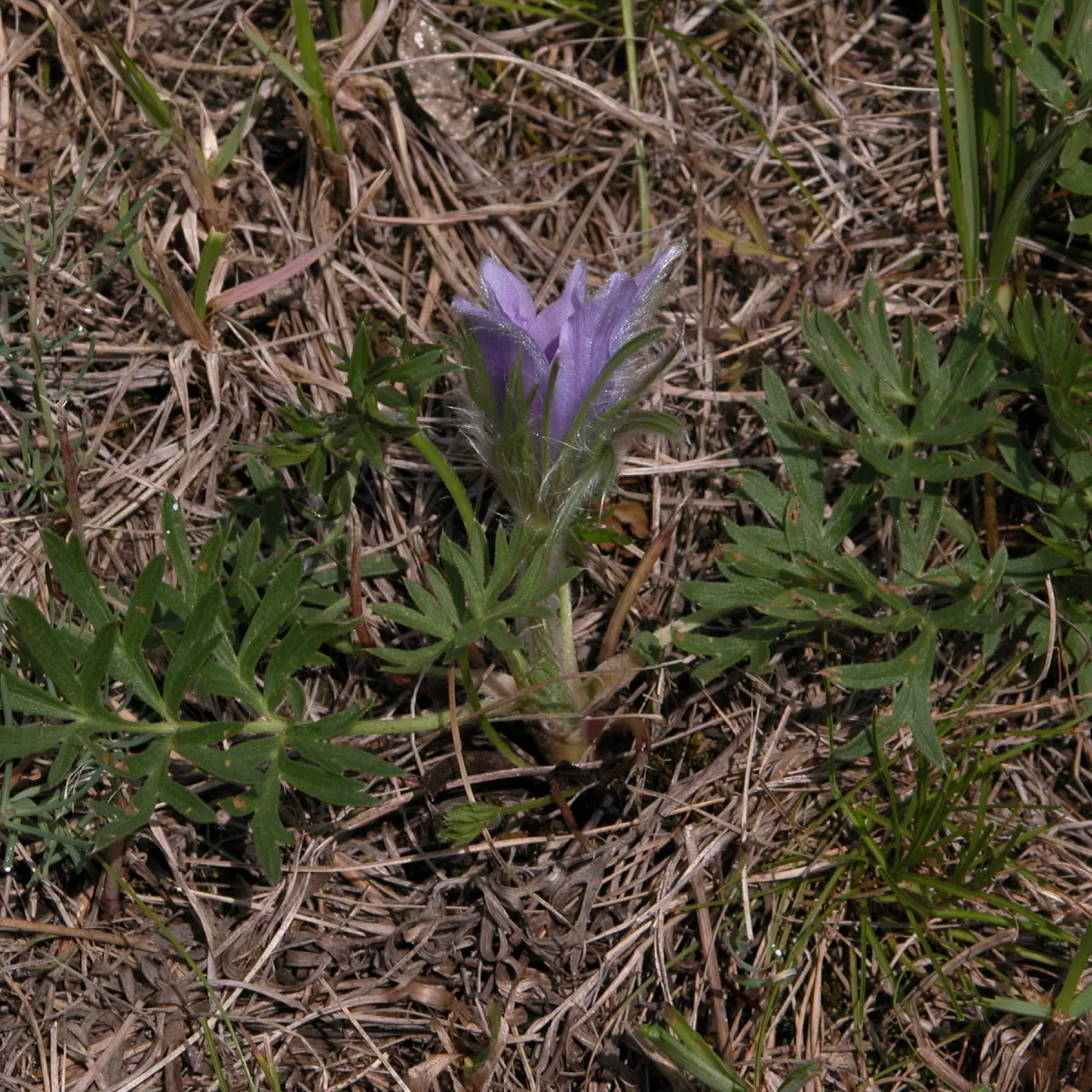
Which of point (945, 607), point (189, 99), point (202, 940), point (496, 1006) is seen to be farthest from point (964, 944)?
point (189, 99)

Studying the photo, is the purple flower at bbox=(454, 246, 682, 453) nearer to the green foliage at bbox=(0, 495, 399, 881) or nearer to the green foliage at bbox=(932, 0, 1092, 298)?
the green foliage at bbox=(0, 495, 399, 881)

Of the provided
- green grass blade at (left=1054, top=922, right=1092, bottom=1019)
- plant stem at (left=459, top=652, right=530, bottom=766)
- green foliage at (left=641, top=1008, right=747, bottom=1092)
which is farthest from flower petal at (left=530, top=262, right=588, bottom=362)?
green grass blade at (left=1054, top=922, right=1092, bottom=1019)

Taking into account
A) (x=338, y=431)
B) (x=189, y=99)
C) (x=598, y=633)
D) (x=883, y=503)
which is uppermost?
(x=189, y=99)

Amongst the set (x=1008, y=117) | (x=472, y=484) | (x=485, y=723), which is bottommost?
(x=485, y=723)

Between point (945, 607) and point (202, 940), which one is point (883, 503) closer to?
point (945, 607)

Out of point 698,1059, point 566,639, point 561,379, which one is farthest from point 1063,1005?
point 561,379

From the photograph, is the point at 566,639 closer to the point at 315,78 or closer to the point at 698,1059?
the point at 698,1059
